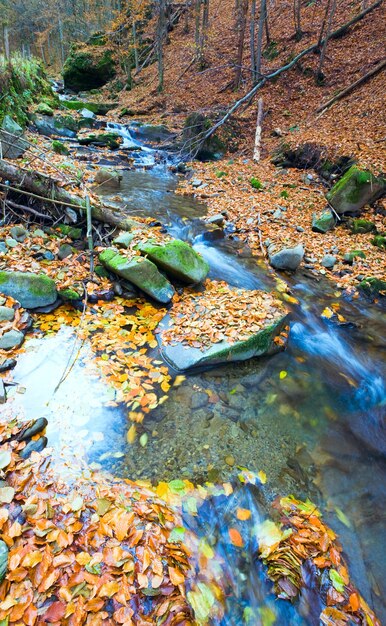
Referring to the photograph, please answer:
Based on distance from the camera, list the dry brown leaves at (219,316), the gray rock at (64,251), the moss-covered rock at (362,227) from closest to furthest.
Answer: the dry brown leaves at (219,316) < the gray rock at (64,251) < the moss-covered rock at (362,227)

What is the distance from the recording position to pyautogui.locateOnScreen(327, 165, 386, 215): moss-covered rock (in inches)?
343

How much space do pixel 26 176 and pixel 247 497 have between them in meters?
6.54

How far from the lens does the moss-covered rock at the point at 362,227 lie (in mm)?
8648

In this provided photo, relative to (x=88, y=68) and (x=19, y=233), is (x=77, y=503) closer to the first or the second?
(x=19, y=233)

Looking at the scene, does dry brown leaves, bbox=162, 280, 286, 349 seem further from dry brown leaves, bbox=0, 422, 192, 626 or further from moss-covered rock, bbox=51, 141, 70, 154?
moss-covered rock, bbox=51, 141, 70, 154

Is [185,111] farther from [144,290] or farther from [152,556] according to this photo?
[152,556]

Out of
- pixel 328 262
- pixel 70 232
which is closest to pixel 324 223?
pixel 328 262

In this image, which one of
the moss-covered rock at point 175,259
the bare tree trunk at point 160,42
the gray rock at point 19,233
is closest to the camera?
the moss-covered rock at point 175,259

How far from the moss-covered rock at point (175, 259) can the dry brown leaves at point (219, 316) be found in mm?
396

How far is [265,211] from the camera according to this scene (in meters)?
9.94

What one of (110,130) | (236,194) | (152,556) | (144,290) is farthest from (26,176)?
(110,130)

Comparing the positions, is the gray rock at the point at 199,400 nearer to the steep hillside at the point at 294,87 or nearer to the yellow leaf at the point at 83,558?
the yellow leaf at the point at 83,558

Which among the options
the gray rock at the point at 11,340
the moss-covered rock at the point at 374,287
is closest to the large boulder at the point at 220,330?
the gray rock at the point at 11,340

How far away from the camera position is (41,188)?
248 inches
